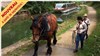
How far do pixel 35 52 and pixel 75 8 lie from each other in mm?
20930

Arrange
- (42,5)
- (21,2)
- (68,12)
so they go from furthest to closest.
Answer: (42,5) → (68,12) → (21,2)

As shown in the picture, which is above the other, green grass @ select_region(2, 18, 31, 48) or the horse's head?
the horse's head

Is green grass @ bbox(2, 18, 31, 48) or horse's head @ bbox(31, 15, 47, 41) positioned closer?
horse's head @ bbox(31, 15, 47, 41)

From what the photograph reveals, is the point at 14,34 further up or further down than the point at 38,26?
further down

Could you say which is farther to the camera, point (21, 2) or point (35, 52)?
point (35, 52)

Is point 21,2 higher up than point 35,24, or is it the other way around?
point 21,2

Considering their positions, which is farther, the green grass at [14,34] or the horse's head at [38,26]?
the green grass at [14,34]

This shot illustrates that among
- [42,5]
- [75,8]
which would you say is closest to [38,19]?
[75,8]

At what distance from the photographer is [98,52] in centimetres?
1046

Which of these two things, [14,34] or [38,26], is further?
[14,34]

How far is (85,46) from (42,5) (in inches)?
907

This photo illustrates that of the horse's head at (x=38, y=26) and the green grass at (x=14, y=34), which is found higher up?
the horse's head at (x=38, y=26)

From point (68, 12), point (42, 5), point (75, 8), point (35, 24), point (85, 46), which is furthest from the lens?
point (42, 5)

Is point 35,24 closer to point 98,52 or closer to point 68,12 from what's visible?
point 98,52
